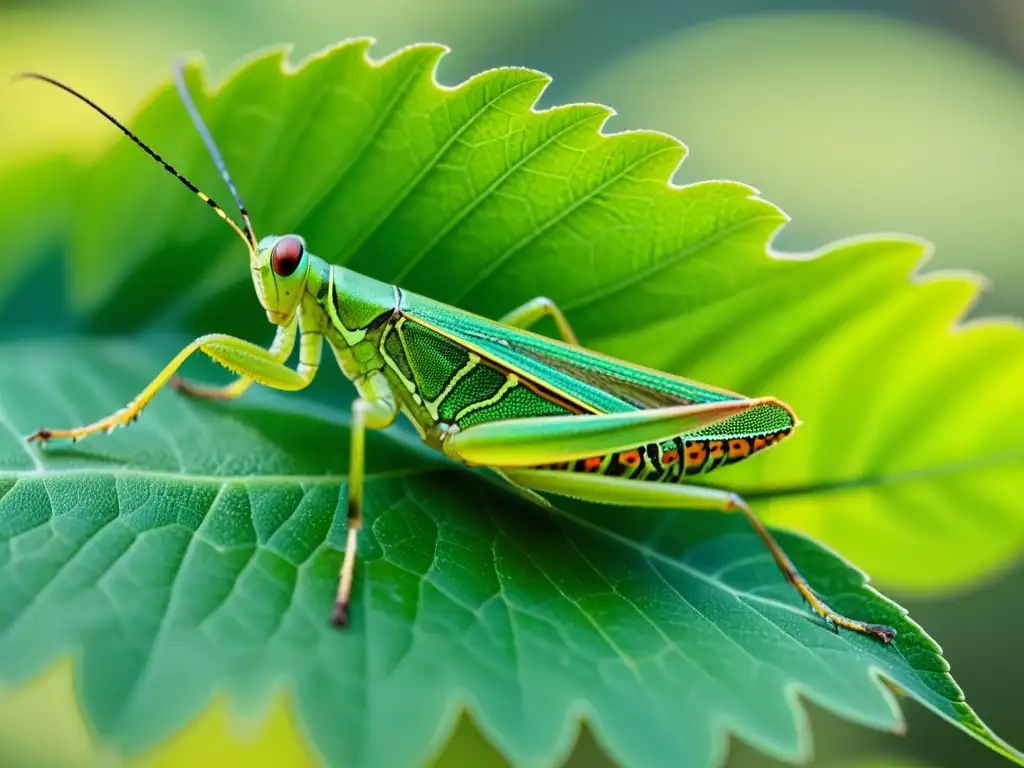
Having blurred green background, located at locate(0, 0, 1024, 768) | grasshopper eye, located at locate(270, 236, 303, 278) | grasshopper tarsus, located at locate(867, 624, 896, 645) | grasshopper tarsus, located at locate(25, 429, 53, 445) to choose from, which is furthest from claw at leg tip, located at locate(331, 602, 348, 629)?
blurred green background, located at locate(0, 0, 1024, 768)

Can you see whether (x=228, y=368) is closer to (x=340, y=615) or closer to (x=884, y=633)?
(x=340, y=615)

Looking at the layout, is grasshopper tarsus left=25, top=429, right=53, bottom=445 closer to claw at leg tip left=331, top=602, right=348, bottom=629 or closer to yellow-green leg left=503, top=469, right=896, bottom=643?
claw at leg tip left=331, top=602, right=348, bottom=629

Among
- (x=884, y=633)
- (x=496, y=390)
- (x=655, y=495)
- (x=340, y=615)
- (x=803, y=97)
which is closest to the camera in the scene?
(x=340, y=615)

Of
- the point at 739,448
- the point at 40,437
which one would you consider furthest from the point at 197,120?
the point at 739,448

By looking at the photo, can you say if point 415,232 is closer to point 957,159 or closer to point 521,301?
point 521,301

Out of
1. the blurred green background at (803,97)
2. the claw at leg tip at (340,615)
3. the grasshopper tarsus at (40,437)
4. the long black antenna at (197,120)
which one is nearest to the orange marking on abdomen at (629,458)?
the claw at leg tip at (340,615)

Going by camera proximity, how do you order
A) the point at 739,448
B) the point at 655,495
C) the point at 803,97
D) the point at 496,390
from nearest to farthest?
the point at 655,495
the point at 739,448
the point at 496,390
the point at 803,97
